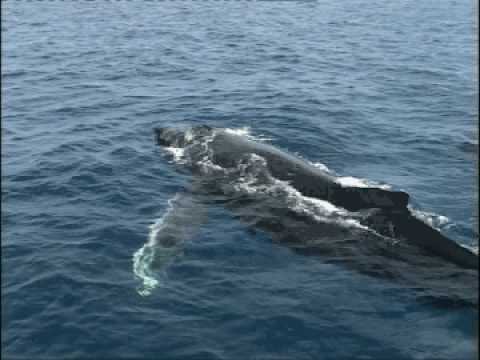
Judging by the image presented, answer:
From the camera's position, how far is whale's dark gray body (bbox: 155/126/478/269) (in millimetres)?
21938

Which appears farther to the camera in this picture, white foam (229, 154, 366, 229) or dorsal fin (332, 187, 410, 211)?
white foam (229, 154, 366, 229)

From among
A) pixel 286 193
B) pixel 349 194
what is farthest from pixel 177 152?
pixel 349 194

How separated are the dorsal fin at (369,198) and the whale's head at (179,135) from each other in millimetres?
10529

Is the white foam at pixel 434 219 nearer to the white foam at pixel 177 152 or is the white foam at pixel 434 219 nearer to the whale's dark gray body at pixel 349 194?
the whale's dark gray body at pixel 349 194

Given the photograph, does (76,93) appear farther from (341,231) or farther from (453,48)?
(453,48)

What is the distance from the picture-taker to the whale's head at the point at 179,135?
1329 inches

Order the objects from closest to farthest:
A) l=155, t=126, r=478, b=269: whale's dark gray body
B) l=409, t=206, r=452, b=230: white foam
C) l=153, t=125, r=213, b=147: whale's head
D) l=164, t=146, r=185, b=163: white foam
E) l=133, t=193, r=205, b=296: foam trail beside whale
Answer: l=155, t=126, r=478, b=269: whale's dark gray body, l=133, t=193, r=205, b=296: foam trail beside whale, l=409, t=206, r=452, b=230: white foam, l=164, t=146, r=185, b=163: white foam, l=153, t=125, r=213, b=147: whale's head

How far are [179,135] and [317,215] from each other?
479 inches

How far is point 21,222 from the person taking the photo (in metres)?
26.1

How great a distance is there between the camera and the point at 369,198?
24812 millimetres

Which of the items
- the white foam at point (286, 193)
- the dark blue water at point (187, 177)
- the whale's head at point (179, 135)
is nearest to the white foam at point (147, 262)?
the dark blue water at point (187, 177)

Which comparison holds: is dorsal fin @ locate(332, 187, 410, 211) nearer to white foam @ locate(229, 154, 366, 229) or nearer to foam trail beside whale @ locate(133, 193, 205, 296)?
white foam @ locate(229, 154, 366, 229)

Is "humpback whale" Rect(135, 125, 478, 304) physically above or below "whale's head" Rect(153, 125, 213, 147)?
below

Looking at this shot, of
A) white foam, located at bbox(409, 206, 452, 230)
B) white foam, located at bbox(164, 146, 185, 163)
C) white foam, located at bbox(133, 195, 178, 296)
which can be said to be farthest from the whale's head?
white foam, located at bbox(409, 206, 452, 230)
